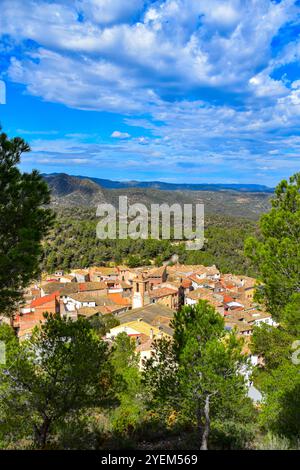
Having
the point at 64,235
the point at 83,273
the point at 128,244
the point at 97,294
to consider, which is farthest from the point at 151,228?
the point at 97,294

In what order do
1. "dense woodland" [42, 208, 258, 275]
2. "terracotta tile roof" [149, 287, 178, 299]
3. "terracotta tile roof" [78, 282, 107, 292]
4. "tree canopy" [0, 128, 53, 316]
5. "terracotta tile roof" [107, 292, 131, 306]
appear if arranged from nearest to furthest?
"tree canopy" [0, 128, 53, 316], "terracotta tile roof" [149, 287, 178, 299], "terracotta tile roof" [107, 292, 131, 306], "terracotta tile roof" [78, 282, 107, 292], "dense woodland" [42, 208, 258, 275]

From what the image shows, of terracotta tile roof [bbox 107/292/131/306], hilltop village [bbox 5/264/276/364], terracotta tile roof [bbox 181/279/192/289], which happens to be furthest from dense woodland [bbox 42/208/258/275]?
terracotta tile roof [bbox 107/292/131/306]

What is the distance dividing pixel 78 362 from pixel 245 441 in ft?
15.8

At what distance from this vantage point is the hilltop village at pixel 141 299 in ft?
106

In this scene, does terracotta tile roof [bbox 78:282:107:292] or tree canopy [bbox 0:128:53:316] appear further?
terracotta tile roof [bbox 78:282:107:292]

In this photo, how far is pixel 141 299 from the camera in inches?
1795

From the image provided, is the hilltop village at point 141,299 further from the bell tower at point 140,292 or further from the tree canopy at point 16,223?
the tree canopy at point 16,223

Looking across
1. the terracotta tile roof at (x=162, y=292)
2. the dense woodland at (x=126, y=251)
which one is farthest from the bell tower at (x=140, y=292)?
the dense woodland at (x=126, y=251)

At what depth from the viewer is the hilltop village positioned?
3217 cm

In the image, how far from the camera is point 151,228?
97.2 meters

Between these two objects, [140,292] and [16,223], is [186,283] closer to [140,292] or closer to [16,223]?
[140,292]

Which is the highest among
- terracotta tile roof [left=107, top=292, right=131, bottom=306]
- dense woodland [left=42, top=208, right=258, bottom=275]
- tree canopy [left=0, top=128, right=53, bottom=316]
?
tree canopy [left=0, top=128, right=53, bottom=316]

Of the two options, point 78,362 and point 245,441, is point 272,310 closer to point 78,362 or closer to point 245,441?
point 245,441

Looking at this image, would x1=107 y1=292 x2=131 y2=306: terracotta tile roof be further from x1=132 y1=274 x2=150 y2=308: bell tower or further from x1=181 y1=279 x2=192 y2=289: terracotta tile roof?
x1=181 y1=279 x2=192 y2=289: terracotta tile roof
